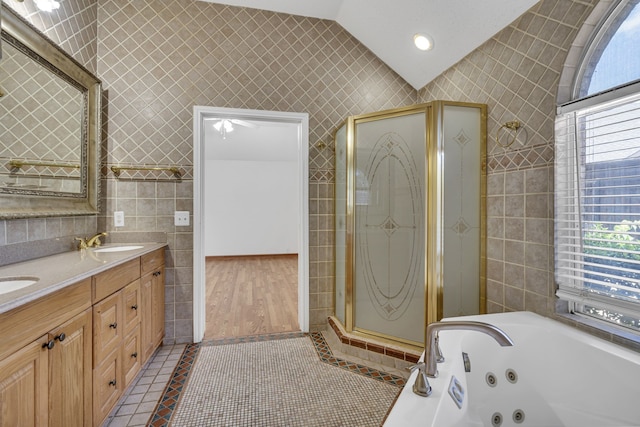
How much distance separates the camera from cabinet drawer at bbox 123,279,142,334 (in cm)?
161

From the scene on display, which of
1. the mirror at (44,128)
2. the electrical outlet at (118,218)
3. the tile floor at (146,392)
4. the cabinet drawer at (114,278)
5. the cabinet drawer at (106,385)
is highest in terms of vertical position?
the mirror at (44,128)

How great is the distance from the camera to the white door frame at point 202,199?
2328 mm

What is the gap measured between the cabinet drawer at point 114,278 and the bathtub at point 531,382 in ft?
4.51

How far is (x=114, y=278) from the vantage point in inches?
58.1

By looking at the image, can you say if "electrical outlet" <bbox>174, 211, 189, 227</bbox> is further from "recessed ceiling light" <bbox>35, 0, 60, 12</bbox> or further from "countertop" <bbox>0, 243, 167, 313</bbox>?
"recessed ceiling light" <bbox>35, 0, 60, 12</bbox>

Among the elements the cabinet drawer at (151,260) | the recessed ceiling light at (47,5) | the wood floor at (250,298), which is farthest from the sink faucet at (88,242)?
the recessed ceiling light at (47,5)

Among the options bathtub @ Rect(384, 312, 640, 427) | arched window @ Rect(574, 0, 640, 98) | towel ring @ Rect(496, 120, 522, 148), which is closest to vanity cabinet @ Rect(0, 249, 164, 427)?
bathtub @ Rect(384, 312, 640, 427)

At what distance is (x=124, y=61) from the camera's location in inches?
87.4

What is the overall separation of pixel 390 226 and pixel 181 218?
5.51 feet

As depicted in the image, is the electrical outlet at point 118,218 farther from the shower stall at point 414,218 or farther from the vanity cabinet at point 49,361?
the shower stall at point 414,218

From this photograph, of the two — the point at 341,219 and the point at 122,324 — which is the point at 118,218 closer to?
the point at 122,324

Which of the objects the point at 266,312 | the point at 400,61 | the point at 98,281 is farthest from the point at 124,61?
the point at 266,312

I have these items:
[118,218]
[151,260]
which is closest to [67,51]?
[118,218]

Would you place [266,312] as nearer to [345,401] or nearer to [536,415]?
[345,401]
